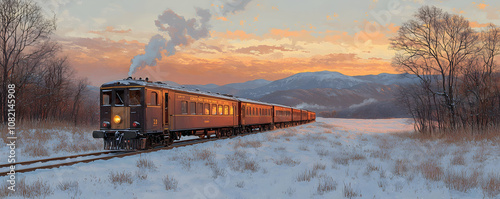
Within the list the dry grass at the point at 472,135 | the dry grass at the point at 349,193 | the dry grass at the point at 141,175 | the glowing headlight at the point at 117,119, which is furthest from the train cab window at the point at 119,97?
the dry grass at the point at 472,135

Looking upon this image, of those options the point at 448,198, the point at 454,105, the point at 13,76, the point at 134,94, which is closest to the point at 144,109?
the point at 134,94

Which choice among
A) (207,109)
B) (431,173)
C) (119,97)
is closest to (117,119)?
(119,97)

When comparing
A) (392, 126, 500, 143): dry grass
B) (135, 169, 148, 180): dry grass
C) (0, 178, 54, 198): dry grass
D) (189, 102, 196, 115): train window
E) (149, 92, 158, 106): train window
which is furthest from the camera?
(189, 102, 196, 115): train window

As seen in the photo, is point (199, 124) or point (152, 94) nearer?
point (152, 94)

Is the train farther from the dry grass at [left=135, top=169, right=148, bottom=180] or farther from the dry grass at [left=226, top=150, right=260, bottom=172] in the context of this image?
the dry grass at [left=135, top=169, right=148, bottom=180]

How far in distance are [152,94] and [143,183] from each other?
23.9 ft

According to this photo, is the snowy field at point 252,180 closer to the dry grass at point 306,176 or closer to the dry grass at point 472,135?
the dry grass at point 306,176

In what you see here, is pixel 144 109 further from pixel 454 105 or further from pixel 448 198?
pixel 454 105

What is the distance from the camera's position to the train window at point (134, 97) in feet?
46.0

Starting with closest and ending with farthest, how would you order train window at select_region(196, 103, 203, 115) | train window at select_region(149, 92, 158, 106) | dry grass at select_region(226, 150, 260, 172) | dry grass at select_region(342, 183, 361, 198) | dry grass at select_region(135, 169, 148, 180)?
dry grass at select_region(342, 183, 361, 198) → dry grass at select_region(135, 169, 148, 180) → dry grass at select_region(226, 150, 260, 172) → train window at select_region(149, 92, 158, 106) → train window at select_region(196, 103, 203, 115)

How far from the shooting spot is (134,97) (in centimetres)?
1409

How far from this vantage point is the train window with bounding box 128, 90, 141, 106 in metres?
14.0

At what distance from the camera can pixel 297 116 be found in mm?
56312

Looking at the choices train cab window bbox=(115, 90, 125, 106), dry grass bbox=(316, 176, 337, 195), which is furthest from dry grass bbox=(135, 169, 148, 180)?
train cab window bbox=(115, 90, 125, 106)
